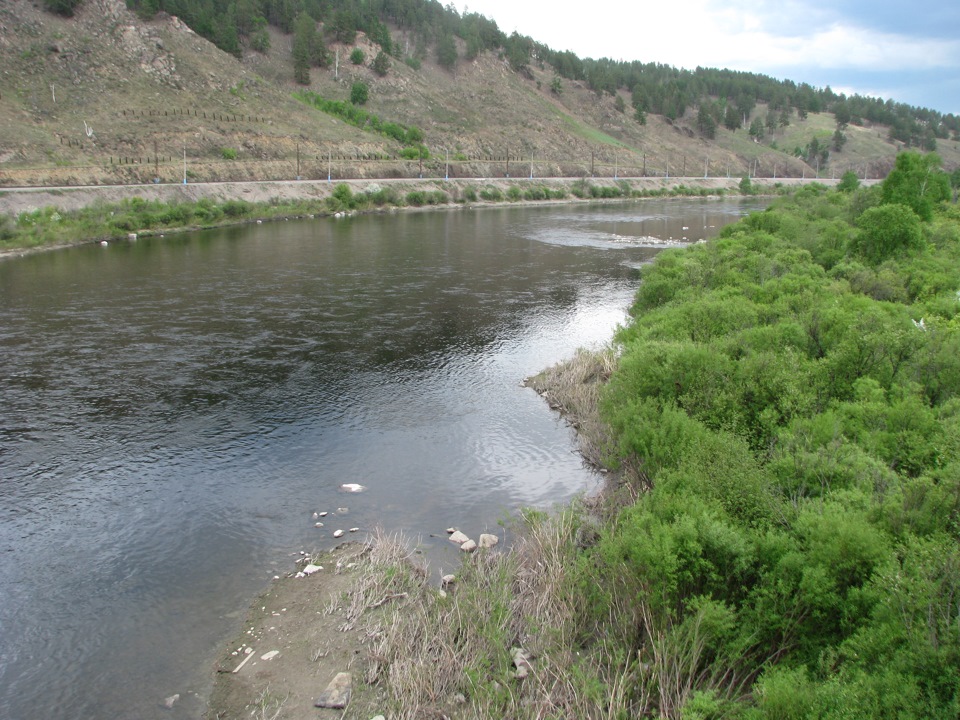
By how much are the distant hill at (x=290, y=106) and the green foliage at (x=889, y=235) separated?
6934 cm

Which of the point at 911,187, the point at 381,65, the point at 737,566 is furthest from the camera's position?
the point at 381,65

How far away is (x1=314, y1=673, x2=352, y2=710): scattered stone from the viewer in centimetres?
1007

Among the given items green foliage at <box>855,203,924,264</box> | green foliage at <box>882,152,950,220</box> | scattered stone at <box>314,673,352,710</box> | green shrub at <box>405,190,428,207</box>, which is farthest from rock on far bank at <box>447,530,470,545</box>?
green shrub at <box>405,190,428,207</box>

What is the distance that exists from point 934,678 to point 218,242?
191ft

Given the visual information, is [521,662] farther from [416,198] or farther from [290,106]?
[290,106]

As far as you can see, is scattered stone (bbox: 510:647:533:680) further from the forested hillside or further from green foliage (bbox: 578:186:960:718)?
green foliage (bbox: 578:186:960:718)

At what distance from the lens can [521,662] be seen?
411 inches

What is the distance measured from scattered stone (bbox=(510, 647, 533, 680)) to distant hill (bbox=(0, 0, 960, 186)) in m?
72.1

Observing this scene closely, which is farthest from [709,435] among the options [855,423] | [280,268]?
[280,268]

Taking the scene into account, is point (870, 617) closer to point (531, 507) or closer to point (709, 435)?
point (709, 435)

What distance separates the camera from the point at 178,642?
38.3ft

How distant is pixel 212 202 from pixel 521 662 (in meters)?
71.3

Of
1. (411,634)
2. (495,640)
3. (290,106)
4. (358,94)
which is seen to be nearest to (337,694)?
(411,634)

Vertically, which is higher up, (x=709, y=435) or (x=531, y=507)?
(x=709, y=435)
